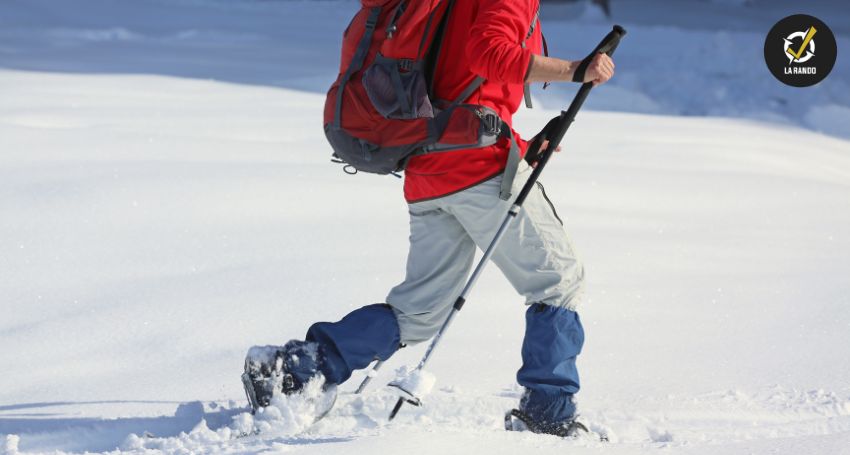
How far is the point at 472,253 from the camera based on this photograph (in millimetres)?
2691

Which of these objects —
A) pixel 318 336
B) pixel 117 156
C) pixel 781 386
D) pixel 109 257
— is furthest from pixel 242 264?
pixel 781 386

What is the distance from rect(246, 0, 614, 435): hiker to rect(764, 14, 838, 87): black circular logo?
31.7ft

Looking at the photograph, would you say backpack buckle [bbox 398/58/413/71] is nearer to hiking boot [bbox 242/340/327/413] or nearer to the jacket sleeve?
the jacket sleeve

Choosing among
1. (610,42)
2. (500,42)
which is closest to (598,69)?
(610,42)

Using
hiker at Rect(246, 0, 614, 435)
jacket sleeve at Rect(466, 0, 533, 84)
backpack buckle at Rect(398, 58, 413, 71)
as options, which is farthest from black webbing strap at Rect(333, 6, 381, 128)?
jacket sleeve at Rect(466, 0, 533, 84)

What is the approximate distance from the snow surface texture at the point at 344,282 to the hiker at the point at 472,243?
0.18 meters

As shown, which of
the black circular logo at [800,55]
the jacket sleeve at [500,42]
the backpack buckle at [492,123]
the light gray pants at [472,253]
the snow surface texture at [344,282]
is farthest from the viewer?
the black circular logo at [800,55]

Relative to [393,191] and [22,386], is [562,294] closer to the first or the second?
[22,386]

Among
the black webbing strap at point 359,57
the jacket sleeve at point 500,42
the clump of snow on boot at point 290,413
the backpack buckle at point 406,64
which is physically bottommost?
the clump of snow on boot at point 290,413

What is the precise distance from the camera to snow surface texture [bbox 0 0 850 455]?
2.68 m

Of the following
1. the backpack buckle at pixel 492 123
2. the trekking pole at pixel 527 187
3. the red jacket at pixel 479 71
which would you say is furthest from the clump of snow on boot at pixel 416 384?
the backpack buckle at pixel 492 123

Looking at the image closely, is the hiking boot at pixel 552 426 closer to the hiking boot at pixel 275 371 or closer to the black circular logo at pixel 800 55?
the hiking boot at pixel 275 371

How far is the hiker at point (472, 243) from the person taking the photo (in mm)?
2412

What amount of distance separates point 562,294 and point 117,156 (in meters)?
3.12
